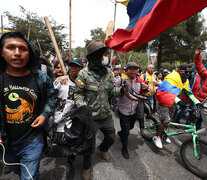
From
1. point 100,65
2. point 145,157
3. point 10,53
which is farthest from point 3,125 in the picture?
point 145,157

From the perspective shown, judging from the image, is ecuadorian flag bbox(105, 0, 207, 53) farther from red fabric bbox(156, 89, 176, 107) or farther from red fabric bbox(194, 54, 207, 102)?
red fabric bbox(194, 54, 207, 102)

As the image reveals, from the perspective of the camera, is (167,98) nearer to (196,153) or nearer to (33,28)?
(196,153)

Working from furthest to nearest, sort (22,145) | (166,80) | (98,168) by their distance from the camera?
(166,80), (98,168), (22,145)

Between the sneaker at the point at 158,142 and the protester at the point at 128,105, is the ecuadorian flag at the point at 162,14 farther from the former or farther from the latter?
the sneaker at the point at 158,142

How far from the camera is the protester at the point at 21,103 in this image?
132cm

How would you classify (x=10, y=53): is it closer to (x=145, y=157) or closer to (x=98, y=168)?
(x=98, y=168)

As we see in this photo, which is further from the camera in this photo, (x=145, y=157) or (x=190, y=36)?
(x=190, y=36)

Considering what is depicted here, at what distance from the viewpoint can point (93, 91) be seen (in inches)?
78.7

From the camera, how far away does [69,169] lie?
208cm

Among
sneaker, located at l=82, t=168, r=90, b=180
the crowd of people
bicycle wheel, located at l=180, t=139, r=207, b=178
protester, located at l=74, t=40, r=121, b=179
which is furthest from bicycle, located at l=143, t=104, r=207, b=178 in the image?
sneaker, located at l=82, t=168, r=90, b=180

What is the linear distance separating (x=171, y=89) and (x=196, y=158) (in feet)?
4.56

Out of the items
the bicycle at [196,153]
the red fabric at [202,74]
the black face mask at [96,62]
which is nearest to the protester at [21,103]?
the black face mask at [96,62]

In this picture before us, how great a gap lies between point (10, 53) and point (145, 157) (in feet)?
9.88

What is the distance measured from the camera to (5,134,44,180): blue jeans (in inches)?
52.8
